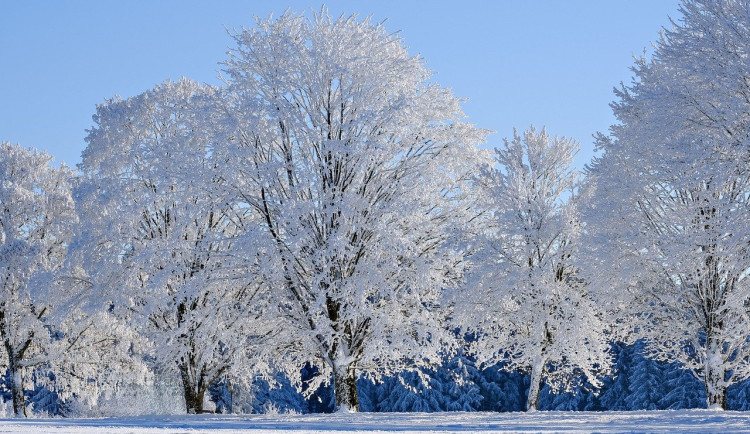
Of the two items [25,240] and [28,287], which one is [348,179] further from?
[25,240]

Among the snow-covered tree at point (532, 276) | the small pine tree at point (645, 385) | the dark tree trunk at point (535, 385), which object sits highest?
the snow-covered tree at point (532, 276)

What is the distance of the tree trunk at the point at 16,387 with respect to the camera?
1065 inches

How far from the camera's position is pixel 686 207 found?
1931 cm

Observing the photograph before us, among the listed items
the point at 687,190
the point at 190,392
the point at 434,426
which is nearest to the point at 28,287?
the point at 190,392

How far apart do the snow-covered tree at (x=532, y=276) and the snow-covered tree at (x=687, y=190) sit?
138 cm

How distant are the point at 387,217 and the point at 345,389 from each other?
4461 mm

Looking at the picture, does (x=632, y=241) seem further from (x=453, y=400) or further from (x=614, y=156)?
(x=453, y=400)

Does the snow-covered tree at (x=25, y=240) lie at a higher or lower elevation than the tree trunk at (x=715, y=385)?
higher

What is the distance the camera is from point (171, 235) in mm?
20859

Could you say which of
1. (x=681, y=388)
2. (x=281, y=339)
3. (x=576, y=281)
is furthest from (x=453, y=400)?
(x=281, y=339)

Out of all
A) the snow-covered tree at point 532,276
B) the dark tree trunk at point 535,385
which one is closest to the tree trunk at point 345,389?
the snow-covered tree at point 532,276

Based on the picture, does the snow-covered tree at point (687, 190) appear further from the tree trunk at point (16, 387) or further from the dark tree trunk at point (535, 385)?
the tree trunk at point (16, 387)

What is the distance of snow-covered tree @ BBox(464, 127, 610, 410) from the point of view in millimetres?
22078

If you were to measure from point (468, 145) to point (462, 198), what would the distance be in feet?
6.55
